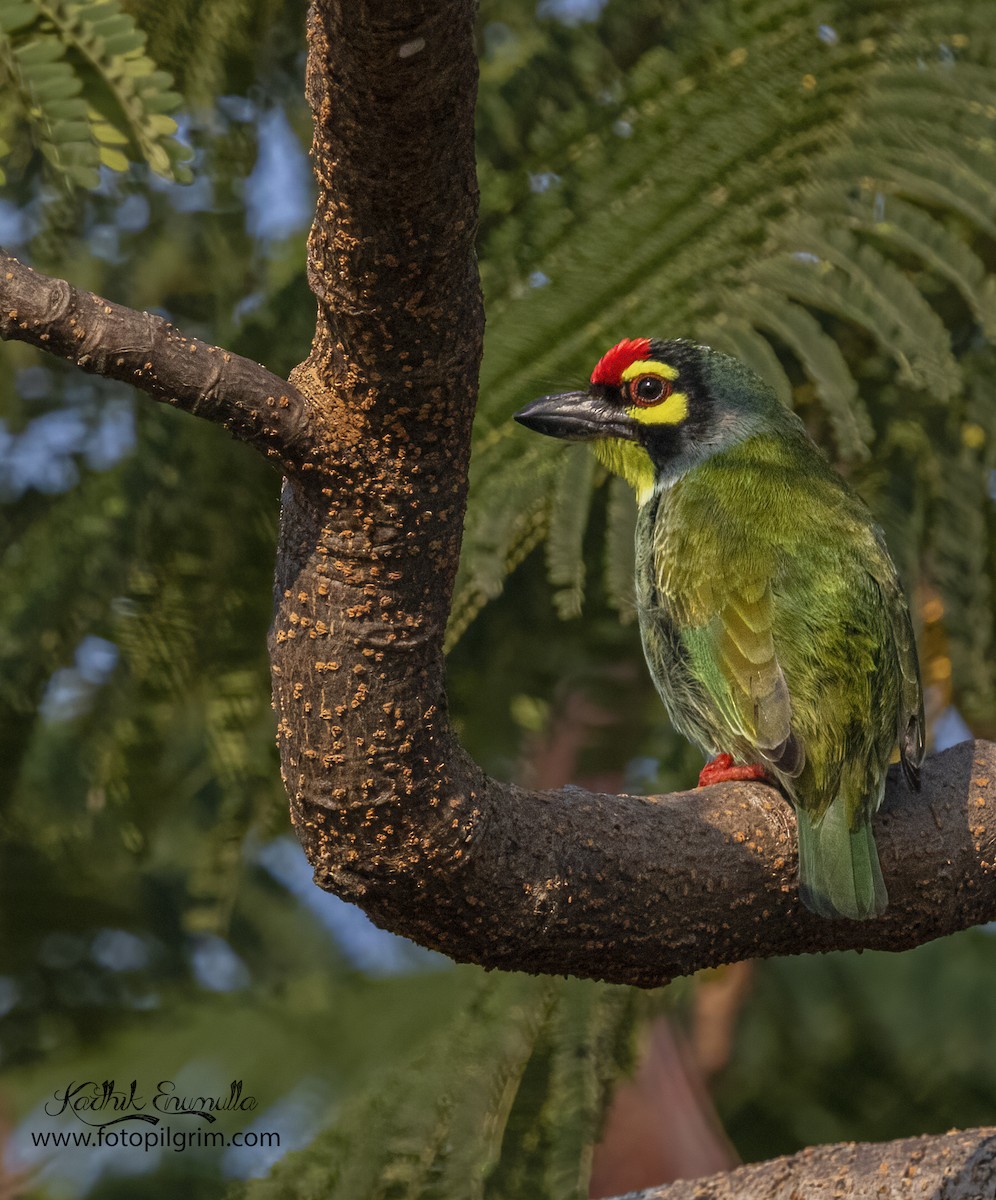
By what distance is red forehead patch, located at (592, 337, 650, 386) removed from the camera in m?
3.64

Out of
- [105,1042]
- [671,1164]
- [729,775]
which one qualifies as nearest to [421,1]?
[729,775]

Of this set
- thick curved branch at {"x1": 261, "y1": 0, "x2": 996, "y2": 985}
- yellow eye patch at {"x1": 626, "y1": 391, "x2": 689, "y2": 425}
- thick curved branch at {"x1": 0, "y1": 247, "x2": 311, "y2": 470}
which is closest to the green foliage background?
yellow eye patch at {"x1": 626, "y1": 391, "x2": 689, "y2": 425}

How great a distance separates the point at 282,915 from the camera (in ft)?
Result: 17.3

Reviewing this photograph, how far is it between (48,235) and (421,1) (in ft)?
7.33

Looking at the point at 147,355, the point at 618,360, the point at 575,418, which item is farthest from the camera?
the point at 618,360

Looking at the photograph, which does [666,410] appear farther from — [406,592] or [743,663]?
[406,592]

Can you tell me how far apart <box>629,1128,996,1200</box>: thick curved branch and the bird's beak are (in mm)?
1615

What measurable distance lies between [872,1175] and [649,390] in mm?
1931

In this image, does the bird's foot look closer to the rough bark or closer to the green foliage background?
the green foliage background

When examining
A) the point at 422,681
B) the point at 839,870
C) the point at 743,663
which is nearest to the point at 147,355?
the point at 422,681

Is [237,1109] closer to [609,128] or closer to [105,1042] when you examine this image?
[105,1042]

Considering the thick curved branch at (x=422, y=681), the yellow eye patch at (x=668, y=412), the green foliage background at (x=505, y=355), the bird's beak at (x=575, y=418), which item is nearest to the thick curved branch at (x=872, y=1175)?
the green foliage background at (x=505, y=355)

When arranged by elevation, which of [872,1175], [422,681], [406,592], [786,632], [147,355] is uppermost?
[147,355]

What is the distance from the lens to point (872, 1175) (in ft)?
10.0
